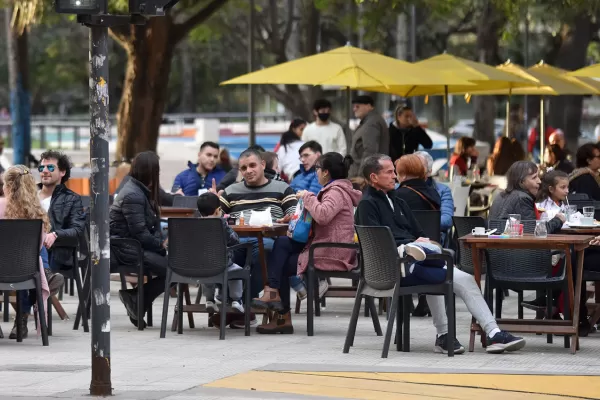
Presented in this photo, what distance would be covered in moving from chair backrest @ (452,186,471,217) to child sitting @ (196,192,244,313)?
6592mm

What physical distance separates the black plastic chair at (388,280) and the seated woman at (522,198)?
124 centimetres

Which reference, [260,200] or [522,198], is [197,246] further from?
[522,198]

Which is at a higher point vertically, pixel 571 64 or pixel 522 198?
pixel 571 64

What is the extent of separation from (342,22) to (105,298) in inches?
1069

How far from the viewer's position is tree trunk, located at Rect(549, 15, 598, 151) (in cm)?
3497

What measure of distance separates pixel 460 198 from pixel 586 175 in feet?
13.9

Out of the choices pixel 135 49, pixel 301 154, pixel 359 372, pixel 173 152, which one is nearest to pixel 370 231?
pixel 359 372

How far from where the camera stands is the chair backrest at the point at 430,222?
42.1 feet

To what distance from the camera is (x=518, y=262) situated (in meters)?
11.4

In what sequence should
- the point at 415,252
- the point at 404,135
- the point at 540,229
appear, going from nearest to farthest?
the point at 415,252 → the point at 540,229 → the point at 404,135

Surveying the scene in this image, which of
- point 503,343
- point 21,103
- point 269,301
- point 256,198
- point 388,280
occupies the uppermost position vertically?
point 21,103

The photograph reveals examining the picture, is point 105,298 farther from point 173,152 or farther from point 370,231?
point 173,152

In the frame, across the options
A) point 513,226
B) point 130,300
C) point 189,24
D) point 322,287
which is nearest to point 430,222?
point 322,287

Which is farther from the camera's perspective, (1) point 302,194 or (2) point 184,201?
(2) point 184,201
